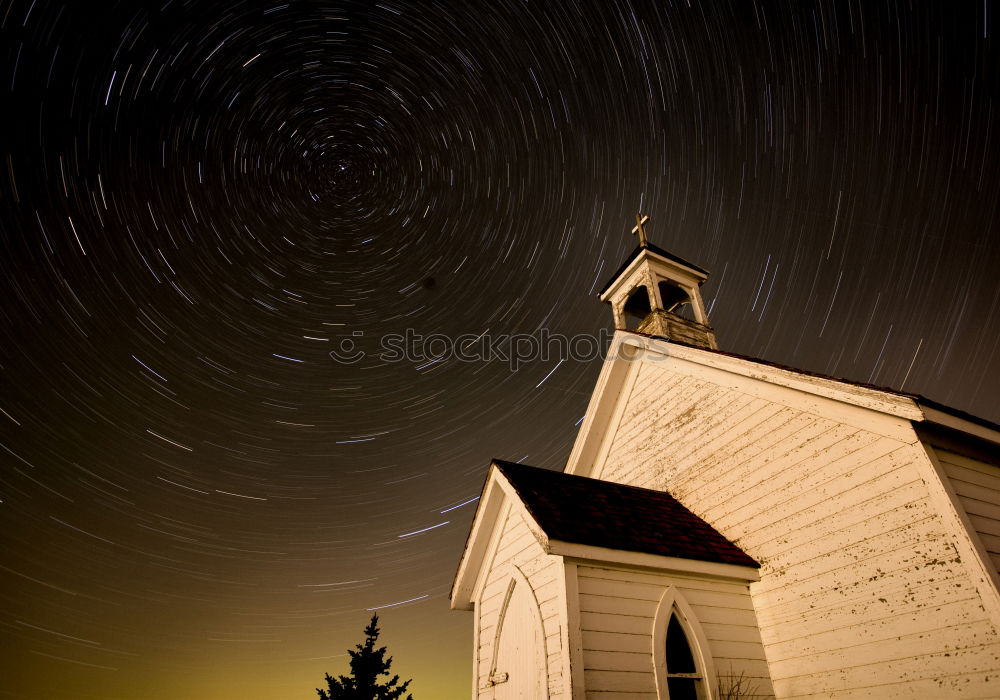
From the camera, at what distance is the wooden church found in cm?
448

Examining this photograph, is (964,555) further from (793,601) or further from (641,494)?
(641,494)

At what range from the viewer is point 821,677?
5.10 metres

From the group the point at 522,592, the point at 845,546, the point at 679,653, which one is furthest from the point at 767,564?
the point at 522,592

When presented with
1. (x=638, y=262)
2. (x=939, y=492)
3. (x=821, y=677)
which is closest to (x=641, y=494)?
(x=821, y=677)

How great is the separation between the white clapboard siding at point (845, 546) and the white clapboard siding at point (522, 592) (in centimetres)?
43

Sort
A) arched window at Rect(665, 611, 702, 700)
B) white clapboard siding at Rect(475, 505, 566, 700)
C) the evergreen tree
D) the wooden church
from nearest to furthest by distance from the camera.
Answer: the wooden church, white clapboard siding at Rect(475, 505, 566, 700), arched window at Rect(665, 611, 702, 700), the evergreen tree

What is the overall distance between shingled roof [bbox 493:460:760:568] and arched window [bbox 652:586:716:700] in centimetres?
60

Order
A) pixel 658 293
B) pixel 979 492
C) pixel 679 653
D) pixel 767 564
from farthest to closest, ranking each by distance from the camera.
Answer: pixel 658 293
pixel 767 564
pixel 679 653
pixel 979 492

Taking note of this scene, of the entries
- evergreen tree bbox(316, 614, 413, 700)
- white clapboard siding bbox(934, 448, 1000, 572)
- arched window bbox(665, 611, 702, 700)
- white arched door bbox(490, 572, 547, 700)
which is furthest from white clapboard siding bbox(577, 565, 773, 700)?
evergreen tree bbox(316, 614, 413, 700)

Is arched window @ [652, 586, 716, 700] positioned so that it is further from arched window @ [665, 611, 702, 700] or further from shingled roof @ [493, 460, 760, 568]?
shingled roof @ [493, 460, 760, 568]

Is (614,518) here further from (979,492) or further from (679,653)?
(979,492)

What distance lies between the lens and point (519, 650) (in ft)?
17.5

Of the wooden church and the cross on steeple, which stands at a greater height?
the cross on steeple

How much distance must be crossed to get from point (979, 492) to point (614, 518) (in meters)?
3.90
